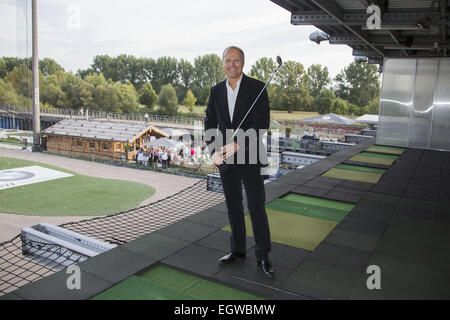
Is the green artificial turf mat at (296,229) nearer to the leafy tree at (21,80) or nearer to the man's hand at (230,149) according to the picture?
the man's hand at (230,149)

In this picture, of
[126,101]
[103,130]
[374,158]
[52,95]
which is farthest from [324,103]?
[374,158]

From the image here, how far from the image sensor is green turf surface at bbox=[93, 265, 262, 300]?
7.05ft

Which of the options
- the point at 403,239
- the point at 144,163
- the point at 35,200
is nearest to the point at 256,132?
the point at 403,239

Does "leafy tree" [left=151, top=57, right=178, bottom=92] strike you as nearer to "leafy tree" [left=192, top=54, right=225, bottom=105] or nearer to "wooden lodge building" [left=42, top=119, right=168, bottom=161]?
"leafy tree" [left=192, top=54, right=225, bottom=105]

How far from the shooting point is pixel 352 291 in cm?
230

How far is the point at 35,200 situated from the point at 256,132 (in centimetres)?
1393

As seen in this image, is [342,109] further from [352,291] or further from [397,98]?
[352,291]

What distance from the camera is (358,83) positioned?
55469 millimetres

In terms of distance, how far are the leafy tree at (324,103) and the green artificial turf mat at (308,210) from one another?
150ft

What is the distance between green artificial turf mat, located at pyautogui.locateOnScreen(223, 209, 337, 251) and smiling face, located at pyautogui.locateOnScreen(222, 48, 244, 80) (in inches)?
59.6

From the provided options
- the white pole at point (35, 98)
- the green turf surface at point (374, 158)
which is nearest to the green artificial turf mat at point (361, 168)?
the green turf surface at point (374, 158)

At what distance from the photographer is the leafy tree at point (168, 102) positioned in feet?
160

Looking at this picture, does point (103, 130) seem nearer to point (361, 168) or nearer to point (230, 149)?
point (361, 168)

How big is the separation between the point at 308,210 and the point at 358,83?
5652 centimetres
